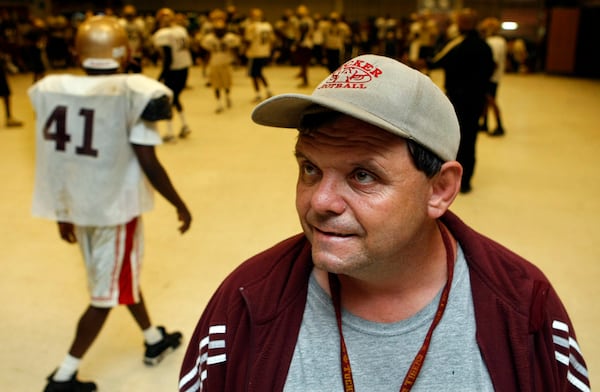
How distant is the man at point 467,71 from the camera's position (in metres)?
5.18

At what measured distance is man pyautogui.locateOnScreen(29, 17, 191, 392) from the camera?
2.45m

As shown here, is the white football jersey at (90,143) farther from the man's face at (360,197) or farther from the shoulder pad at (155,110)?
the man's face at (360,197)

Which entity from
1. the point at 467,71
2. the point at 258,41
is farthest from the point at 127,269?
the point at 258,41

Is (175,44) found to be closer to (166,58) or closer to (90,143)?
(166,58)

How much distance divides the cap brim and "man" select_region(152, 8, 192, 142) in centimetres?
685

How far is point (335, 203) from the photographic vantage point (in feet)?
3.51

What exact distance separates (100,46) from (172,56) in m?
5.47

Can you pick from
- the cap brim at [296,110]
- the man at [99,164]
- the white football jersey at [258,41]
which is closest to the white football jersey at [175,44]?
the white football jersey at [258,41]

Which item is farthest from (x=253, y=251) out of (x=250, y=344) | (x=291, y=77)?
(x=291, y=77)

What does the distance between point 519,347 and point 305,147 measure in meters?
0.56

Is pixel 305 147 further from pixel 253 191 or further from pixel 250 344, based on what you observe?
pixel 253 191

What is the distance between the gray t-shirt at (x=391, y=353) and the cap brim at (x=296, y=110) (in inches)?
15.6

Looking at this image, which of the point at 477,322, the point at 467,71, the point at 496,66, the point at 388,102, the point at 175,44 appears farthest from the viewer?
the point at 175,44

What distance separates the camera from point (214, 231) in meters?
4.62
